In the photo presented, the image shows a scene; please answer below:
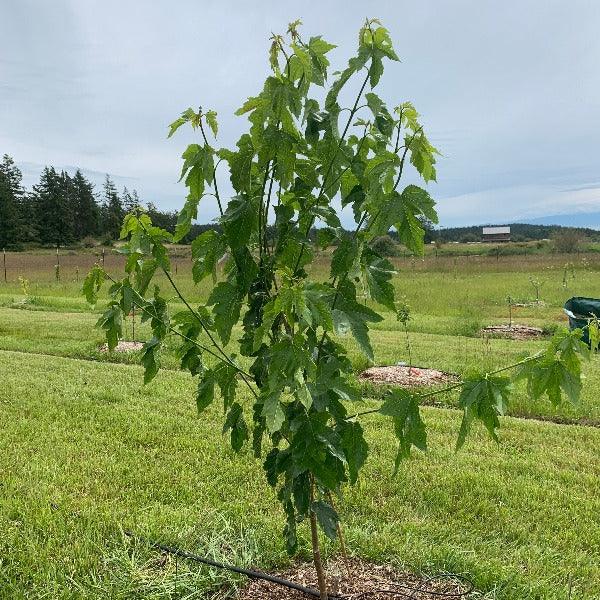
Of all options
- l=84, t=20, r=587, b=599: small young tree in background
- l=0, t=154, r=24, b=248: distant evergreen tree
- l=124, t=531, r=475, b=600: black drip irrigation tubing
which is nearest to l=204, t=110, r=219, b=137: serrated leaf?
l=84, t=20, r=587, b=599: small young tree in background

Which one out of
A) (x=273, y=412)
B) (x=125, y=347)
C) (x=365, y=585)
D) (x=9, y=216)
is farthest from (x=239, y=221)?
(x=9, y=216)

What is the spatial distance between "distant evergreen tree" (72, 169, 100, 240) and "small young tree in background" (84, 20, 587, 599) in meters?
66.8

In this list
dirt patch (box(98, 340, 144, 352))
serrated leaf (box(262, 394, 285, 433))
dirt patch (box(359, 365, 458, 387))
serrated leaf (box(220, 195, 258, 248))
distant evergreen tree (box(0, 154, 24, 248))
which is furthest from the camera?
distant evergreen tree (box(0, 154, 24, 248))

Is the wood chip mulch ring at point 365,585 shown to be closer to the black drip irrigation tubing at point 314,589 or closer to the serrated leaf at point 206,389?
the black drip irrigation tubing at point 314,589

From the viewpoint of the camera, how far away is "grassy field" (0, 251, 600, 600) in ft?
8.36

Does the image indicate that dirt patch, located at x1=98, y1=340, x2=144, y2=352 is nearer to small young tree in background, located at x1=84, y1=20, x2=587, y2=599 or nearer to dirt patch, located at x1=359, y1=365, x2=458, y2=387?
dirt patch, located at x1=359, y1=365, x2=458, y2=387

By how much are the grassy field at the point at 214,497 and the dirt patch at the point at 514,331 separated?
384 centimetres

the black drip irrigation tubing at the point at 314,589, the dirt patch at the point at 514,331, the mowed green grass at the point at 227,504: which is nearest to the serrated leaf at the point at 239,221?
the black drip irrigation tubing at the point at 314,589

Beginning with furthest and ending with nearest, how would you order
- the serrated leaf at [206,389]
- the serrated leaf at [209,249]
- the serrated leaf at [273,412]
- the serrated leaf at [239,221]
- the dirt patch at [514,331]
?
1. the dirt patch at [514,331]
2. the serrated leaf at [206,389]
3. the serrated leaf at [209,249]
4. the serrated leaf at [239,221]
5. the serrated leaf at [273,412]

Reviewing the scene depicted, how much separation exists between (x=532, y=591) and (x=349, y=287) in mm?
1696

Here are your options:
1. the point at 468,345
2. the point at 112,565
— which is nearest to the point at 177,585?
the point at 112,565

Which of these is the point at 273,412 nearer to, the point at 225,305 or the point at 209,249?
the point at 225,305

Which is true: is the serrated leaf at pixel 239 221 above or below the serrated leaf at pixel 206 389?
above

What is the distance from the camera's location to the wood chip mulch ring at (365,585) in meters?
2.27
